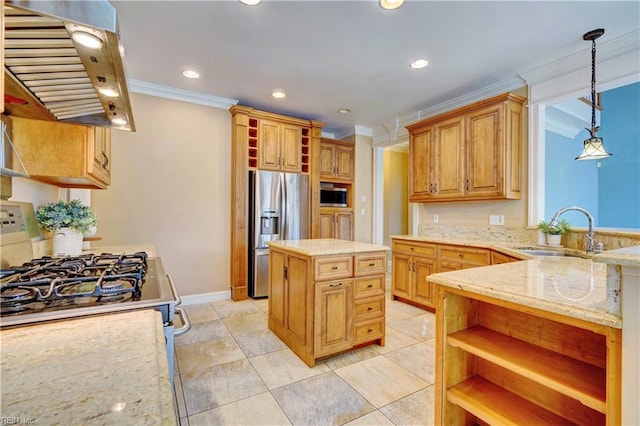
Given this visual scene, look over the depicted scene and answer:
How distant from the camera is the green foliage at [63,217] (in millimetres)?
Answer: 1729

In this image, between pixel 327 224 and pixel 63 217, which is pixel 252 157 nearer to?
pixel 327 224

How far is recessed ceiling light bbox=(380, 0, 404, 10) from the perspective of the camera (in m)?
1.94

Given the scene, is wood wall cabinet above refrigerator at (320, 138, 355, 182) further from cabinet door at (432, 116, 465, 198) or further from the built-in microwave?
cabinet door at (432, 116, 465, 198)

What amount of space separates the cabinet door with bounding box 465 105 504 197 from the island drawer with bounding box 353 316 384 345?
1.73 meters

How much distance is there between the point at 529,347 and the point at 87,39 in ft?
6.14

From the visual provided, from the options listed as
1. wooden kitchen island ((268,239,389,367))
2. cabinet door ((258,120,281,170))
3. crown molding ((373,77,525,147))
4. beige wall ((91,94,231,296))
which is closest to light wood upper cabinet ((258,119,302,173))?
cabinet door ((258,120,281,170))

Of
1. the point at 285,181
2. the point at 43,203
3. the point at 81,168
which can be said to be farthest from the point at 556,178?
the point at 43,203

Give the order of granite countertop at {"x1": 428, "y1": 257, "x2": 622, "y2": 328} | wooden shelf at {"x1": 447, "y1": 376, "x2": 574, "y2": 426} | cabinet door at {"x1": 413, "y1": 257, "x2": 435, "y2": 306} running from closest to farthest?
1. granite countertop at {"x1": 428, "y1": 257, "x2": 622, "y2": 328}
2. wooden shelf at {"x1": 447, "y1": 376, "x2": 574, "y2": 426}
3. cabinet door at {"x1": 413, "y1": 257, "x2": 435, "y2": 306}

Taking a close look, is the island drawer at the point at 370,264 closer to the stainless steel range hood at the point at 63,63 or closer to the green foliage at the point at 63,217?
the stainless steel range hood at the point at 63,63

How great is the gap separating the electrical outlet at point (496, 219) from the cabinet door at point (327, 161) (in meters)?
2.39

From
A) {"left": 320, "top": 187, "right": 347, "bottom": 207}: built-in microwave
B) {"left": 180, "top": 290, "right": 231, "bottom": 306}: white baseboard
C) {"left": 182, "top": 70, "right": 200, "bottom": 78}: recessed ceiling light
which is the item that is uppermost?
{"left": 182, "top": 70, "right": 200, "bottom": 78}: recessed ceiling light

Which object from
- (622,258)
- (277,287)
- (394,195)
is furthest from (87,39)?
(394,195)

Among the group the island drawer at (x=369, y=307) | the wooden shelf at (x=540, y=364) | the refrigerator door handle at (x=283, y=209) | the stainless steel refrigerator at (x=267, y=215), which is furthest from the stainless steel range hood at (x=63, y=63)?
the refrigerator door handle at (x=283, y=209)

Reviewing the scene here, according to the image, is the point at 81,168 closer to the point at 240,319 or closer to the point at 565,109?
the point at 240,319
